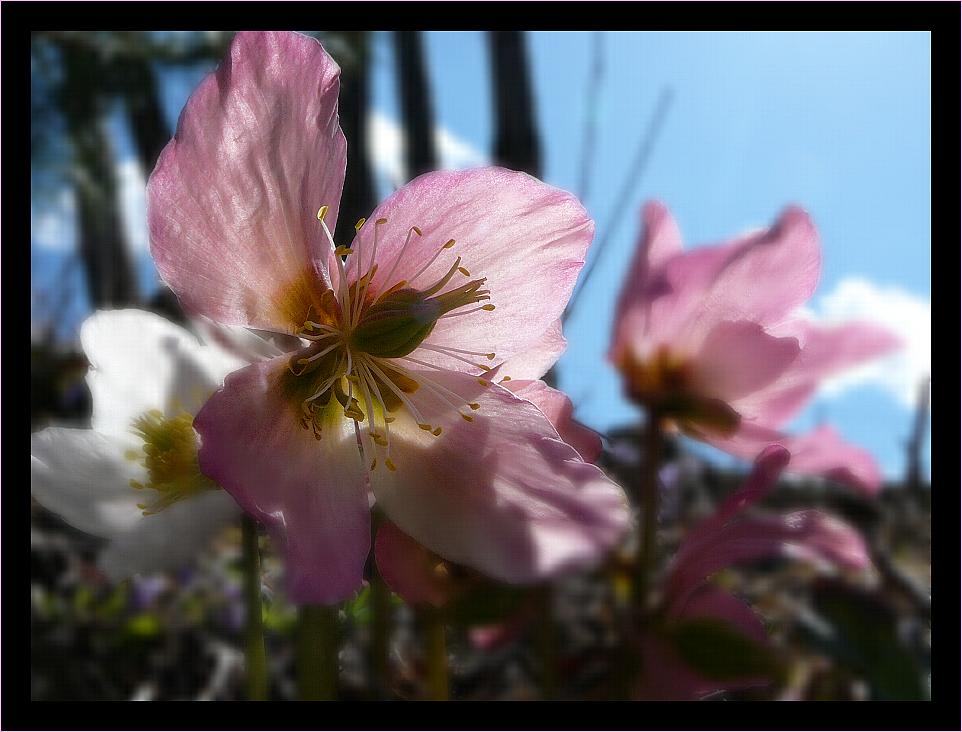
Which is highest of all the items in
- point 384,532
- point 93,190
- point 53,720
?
point 93,190

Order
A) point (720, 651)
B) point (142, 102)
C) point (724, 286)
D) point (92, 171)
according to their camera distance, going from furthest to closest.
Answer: point (92, 171) < point (142, 102) < point (724, 286) < point (720, 651)

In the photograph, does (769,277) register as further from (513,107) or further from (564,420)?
(513,107)

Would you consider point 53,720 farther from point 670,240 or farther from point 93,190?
point 93,190

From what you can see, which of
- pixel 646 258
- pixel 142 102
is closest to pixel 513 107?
pixel 646 258

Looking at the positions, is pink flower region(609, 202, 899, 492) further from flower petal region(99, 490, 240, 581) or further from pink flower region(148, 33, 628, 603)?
flower petal region(99, 490, 240, 581)

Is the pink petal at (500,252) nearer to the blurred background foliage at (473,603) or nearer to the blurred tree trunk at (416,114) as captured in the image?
the blurred background foliage at (473,603)

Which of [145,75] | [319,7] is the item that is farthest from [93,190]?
[319,7]

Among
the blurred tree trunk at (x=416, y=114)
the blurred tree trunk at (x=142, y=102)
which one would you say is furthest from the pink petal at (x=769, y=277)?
the blurred tree trunk at (x=142, y=102)
